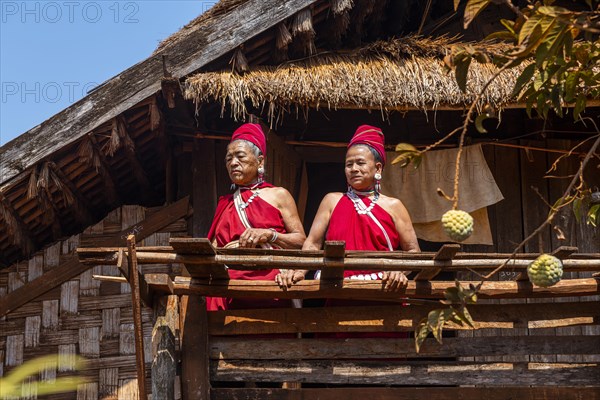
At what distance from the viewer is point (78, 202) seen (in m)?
6.58

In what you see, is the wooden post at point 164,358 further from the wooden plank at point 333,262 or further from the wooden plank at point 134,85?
the wooden plank at point 134,85

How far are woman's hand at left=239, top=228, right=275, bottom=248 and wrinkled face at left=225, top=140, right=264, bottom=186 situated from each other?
55cm

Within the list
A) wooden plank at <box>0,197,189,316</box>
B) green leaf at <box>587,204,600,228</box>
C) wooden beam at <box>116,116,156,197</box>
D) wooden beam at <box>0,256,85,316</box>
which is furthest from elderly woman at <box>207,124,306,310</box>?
green leaf at <box>587,204,600,228</box>

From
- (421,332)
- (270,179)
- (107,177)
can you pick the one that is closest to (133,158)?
(107,177)

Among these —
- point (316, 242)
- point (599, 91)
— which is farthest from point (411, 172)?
point (599, 91)

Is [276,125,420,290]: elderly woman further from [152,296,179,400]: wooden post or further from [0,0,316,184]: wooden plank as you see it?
[0,0,316,184]: wooden plank

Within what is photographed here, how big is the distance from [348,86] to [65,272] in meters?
2.36

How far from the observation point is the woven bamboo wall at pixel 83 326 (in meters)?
6.37

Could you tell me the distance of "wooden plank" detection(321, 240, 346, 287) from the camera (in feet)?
14.5

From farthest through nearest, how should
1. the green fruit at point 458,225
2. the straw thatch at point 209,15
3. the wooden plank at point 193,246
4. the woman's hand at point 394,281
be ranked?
the straw thatch at point 209,15
the woman's hand at point 394,281
the wooden plank at point 193,246
the green fruit at point 458,225

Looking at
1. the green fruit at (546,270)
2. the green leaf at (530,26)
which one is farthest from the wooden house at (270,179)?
the green leaf at (530,26)

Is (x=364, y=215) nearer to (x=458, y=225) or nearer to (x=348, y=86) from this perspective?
(x=348, y=86)

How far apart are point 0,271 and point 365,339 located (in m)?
2.99

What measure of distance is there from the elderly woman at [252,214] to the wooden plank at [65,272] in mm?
981
